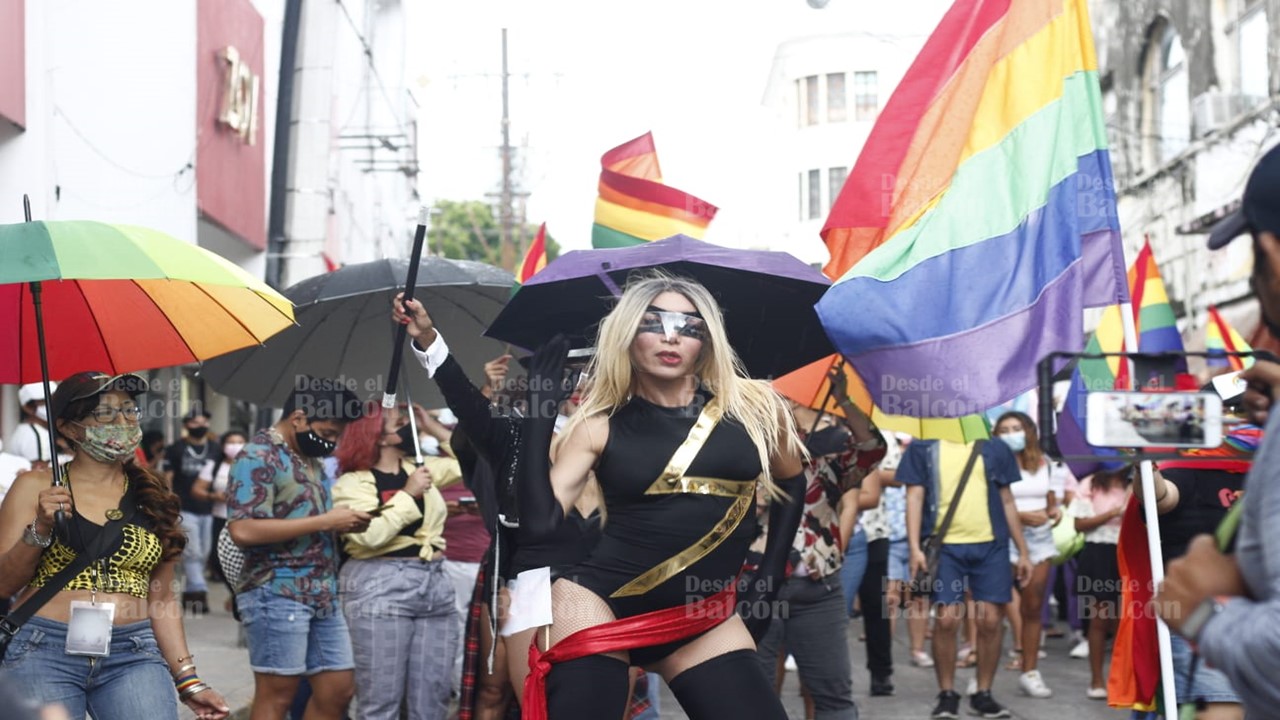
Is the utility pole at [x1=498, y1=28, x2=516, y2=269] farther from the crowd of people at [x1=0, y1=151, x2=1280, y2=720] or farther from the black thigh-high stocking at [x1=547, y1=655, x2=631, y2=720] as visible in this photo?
the black thigh-high stocking at [x1=547, y1=655, x2=631, y2=720]

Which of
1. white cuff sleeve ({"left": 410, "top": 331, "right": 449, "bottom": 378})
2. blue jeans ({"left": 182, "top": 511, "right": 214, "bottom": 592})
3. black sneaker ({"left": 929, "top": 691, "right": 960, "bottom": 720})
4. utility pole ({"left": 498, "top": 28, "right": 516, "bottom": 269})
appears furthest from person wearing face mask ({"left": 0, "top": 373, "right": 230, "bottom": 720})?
utility pole ({"left": 498, "top": 28, "right": 516, "bottom": 269})

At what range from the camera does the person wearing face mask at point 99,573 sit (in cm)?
517

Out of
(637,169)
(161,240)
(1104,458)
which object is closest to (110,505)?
(161,240)

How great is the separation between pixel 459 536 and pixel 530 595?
481cm

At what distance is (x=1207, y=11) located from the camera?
963 inches

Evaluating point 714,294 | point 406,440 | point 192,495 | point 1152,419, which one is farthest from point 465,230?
point 1152,419

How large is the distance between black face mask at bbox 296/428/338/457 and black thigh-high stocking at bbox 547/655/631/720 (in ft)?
9.07

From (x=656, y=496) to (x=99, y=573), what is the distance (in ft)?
6.48

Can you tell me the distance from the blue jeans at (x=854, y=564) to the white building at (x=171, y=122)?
6.42 meters

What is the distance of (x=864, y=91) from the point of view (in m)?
56.6

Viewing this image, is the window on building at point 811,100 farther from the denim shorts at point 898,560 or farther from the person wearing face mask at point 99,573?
the person wearing face mask at point 99,573

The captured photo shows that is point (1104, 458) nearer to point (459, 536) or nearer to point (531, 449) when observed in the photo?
point (531, 449)

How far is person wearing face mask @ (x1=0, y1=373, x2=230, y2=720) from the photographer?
203 inches

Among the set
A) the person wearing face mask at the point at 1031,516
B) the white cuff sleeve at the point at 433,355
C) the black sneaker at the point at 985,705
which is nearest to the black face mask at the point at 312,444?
the white cuff sleeve at the point at 433,355
